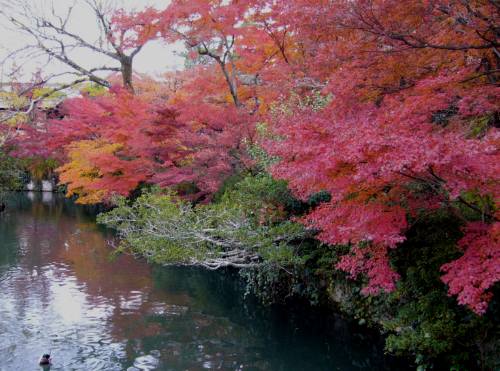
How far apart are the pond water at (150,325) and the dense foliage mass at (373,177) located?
0.77m

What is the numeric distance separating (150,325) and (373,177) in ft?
18.8

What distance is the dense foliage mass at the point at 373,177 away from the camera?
15.8ft

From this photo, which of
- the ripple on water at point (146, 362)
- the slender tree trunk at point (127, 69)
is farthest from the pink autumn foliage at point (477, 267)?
the slender tree trunk at point (127, 69)

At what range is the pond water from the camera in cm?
740

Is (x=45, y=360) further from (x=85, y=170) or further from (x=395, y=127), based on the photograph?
(x=85, y=170)

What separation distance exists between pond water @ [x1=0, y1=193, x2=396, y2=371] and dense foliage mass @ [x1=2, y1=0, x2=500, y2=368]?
0.77 meters

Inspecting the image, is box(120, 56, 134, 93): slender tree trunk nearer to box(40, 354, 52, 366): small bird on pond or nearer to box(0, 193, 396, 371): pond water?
box(0, 193, 396, 371): pond water

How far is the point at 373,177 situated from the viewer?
4777 millimetres

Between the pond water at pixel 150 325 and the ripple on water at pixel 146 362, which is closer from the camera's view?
the ripple on water at pixel 146 362

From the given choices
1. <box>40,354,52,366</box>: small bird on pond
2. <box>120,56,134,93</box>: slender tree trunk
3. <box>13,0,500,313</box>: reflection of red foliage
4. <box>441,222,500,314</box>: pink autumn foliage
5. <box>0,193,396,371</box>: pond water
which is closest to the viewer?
<box>13,0,500,313</box>: reflection of red foliage

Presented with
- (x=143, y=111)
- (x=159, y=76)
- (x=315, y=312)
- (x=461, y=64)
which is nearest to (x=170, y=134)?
(x=143, y=111)

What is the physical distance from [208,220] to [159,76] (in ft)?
60.5

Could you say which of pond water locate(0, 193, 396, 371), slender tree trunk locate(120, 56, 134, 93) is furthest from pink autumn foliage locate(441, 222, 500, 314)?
slender tree trunk locate(120, 56, 134, 93)

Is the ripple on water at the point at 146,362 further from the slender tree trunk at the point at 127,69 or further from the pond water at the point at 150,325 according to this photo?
the slender tree trunk at the point at 127,69
